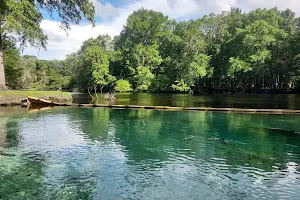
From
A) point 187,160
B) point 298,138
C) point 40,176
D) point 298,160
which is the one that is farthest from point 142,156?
point 298,138

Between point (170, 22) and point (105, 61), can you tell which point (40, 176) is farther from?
point (170, 22)

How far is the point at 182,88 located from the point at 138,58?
13856 mm

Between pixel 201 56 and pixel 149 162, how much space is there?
56.9 metres

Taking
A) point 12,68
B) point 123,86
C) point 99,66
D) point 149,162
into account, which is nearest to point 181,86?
point 123,86

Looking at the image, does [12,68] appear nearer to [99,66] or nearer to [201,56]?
[99,66]

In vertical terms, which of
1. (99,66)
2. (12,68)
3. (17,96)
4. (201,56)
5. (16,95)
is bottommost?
(17,96)

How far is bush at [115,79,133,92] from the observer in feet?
230

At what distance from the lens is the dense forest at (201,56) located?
57500mm

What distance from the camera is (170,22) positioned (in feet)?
252

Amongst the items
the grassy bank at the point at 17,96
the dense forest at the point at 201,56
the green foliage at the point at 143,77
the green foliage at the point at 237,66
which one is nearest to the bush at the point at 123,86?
the dense forest at the point at 201,56

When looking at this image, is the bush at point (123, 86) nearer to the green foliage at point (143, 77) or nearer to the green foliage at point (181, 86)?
the green foliage at point (143, 77)

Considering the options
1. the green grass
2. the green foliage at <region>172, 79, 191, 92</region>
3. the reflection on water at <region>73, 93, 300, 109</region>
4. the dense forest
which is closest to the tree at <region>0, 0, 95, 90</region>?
the green grass

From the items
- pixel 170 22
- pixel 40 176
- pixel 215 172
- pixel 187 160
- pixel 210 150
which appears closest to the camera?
pixel 40 176

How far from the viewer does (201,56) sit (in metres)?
64.7
